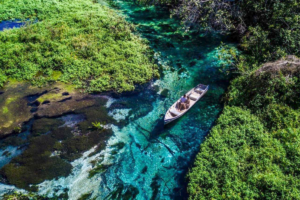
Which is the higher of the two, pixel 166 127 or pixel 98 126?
pixel 166 127

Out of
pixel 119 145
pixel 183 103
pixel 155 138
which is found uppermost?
pixel 183 103

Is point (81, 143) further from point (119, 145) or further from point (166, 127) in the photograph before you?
point (166, 127)

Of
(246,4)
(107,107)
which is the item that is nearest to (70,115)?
(107,107)

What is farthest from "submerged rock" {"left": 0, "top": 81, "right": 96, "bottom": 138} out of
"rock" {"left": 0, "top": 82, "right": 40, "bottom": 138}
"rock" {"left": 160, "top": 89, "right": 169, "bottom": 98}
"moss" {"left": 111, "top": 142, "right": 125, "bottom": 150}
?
"rock" {"left": 160, "top": 89, "right": 169, "bottom": 98}

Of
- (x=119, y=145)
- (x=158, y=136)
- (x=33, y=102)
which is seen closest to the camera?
(x=119, y=145)

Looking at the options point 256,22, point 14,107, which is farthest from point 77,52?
point 256,22

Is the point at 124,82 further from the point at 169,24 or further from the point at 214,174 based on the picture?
the point at 169,24
